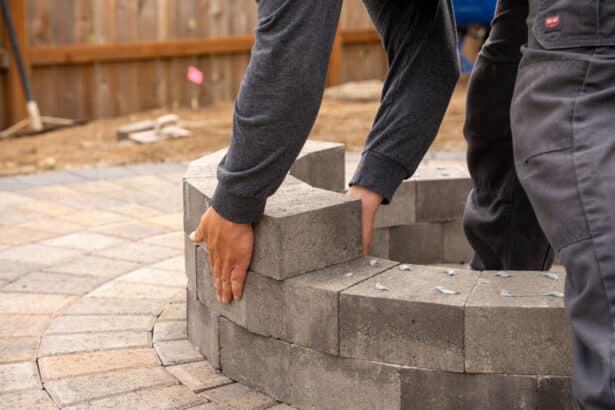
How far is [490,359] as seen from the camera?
2.50 m

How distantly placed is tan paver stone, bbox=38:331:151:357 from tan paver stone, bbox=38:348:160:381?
0.15ft

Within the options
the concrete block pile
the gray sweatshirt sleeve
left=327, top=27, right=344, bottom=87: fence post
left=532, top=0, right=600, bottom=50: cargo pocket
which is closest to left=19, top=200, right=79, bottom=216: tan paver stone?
the concrete block pile

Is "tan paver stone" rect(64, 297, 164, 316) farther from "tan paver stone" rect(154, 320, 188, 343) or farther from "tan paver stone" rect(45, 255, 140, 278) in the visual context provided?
A: "tan paver stone" rect(45, 255, 140, 278)

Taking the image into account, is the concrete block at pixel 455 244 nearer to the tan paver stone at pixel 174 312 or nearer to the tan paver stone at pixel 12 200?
the tan paver stone at pixel 174 312

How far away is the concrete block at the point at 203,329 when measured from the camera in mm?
3049

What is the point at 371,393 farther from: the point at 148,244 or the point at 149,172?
the point at 149,172

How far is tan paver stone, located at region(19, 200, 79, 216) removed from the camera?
528 centimetres

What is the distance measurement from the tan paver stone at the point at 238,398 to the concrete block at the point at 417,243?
151 centimetres

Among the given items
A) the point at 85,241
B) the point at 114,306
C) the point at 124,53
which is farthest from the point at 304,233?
the point at 124,53

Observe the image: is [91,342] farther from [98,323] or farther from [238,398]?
[238,398]

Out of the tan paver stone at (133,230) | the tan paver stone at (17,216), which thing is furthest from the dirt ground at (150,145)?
the tan paver stone at (133,230)

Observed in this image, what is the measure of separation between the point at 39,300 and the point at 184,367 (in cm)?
97

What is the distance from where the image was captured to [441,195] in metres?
4.27

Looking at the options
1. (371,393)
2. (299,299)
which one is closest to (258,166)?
(299,299)
